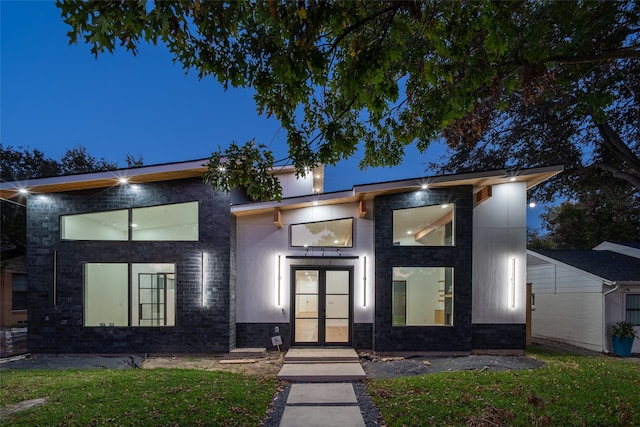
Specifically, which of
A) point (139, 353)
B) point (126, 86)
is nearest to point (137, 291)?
point (139, 353)

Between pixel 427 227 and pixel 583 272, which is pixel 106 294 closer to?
pixel 427 227

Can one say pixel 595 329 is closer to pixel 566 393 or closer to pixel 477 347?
pixel 477 347

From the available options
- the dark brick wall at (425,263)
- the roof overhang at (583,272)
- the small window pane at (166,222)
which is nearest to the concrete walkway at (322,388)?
the dark brick wall at (425,263)

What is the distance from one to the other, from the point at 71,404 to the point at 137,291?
396cm

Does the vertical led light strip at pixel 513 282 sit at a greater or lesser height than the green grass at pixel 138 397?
greater

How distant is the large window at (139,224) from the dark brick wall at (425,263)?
477 cm

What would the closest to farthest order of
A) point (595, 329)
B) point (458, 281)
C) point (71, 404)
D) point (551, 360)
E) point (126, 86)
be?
point (71, 404) < point (551, 360) < point (458, 281) < point (595, 329) < point (126, 86)

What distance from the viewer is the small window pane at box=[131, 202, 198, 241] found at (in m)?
8.84

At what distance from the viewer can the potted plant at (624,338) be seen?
9.39 m

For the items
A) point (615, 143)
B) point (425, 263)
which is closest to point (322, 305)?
point (425, 263)

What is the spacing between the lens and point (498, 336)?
29.3 ft

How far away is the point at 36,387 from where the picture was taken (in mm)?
5840

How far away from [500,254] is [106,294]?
9.84 m

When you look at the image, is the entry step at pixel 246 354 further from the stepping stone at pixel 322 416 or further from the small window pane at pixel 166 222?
the stepping stone at pixel 322 416
